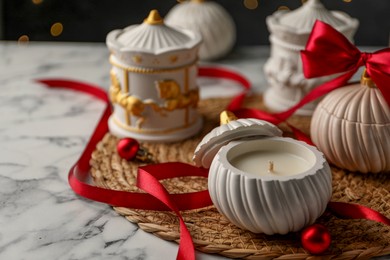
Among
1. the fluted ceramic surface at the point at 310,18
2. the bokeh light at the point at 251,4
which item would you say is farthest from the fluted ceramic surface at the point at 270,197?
the bokeh light at the point at 251,4

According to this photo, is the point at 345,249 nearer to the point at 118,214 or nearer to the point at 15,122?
the point at 118,214

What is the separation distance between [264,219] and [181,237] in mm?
97

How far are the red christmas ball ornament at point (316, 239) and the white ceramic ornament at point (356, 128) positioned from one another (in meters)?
0.17

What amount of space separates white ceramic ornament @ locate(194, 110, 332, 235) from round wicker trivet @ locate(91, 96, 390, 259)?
24 mm

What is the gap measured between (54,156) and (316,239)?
417 millimetres

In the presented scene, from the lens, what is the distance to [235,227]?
2.51ft

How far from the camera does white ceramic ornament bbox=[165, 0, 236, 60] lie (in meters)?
1.26

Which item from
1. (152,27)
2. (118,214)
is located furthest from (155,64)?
(118,214)

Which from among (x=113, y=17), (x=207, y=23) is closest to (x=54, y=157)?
(x=207, y=23)

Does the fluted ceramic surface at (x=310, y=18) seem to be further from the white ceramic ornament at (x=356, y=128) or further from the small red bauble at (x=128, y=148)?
the small red bauble at (x=128, y=148)

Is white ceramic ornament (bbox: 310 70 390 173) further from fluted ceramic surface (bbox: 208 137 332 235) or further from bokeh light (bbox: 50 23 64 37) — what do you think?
bokeh light (bbox: 50 23 64 37)

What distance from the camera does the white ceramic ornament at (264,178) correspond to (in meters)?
0.69

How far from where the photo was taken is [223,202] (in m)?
0.71

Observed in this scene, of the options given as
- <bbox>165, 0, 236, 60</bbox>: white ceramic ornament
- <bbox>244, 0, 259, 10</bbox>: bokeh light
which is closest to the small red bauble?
<bbox>165, 0, 236, 60</bbox>: white ceramic ornament
